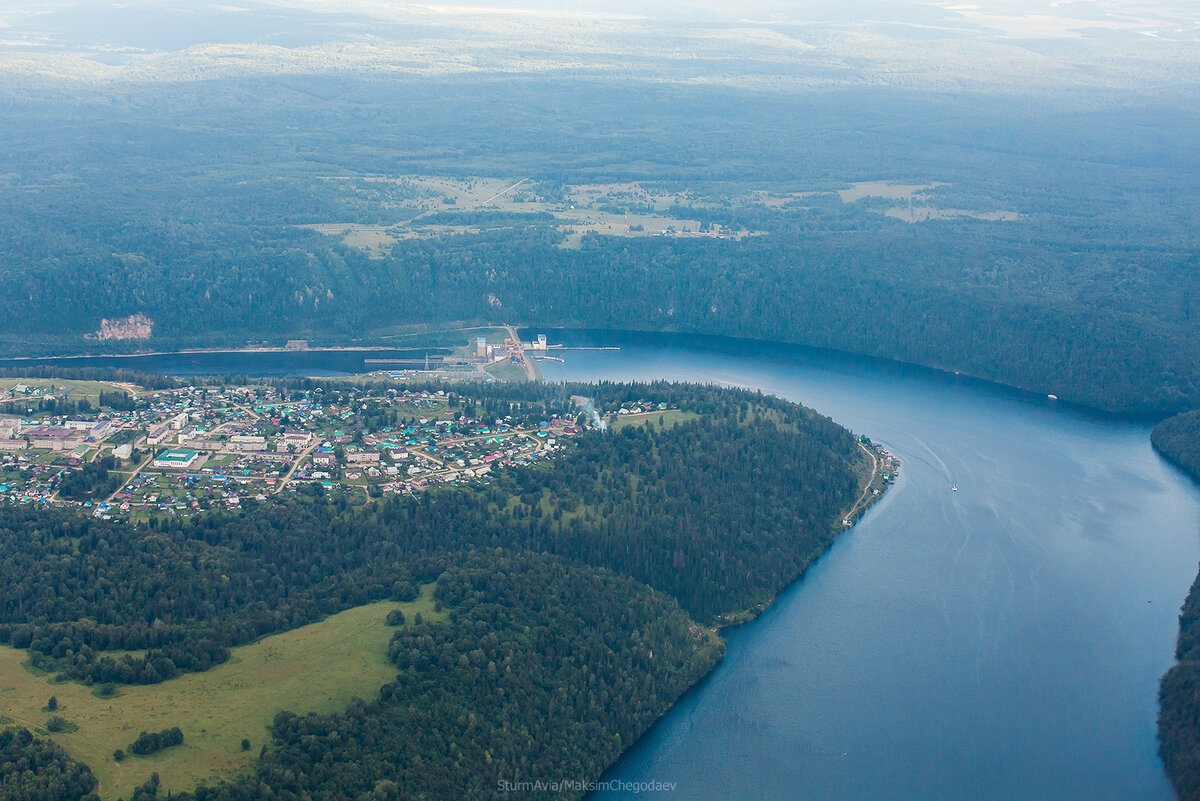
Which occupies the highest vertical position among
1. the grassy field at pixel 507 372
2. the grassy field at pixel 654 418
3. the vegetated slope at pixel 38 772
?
the vegetated slope at pixel 38 772

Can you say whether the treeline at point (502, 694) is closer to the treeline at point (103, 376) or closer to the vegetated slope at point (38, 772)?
the vegetated slope at point (38, 772)

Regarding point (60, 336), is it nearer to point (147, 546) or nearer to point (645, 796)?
point (147, 546)

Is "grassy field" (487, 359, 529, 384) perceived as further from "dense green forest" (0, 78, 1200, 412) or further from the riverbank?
"dense green forest" (0, 78, 1200, 412)

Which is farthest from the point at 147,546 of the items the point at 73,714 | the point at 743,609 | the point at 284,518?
the point at 743,609

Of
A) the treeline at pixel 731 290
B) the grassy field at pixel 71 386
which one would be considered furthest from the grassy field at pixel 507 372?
the grassy field at pixel 71 386

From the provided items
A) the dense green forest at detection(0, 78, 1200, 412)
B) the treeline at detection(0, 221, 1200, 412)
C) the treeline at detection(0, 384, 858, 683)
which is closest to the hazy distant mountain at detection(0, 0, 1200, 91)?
the dense green forest at detection(0, 78, 1200, 412)

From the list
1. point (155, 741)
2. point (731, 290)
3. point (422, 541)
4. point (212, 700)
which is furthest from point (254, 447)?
point (731, 290)
